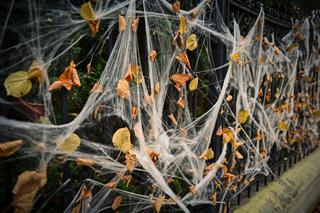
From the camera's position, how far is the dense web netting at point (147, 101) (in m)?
1.31

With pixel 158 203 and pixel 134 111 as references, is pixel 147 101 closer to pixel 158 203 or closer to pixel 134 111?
pixel 134 111

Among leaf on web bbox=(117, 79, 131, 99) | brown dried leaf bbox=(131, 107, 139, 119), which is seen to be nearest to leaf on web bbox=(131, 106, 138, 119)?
brown dried leaf bbox=(131, 107, 139, 119)

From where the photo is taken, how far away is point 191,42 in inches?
84.9

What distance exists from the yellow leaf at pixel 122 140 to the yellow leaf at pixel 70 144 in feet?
0.81

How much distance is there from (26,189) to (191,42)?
1387 millimetres

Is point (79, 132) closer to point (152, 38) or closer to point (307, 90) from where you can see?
point (152, 38)

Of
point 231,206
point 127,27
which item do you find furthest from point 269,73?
point 127,27

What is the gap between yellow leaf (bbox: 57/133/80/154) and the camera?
4.64 feet

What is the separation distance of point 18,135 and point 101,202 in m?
0.68

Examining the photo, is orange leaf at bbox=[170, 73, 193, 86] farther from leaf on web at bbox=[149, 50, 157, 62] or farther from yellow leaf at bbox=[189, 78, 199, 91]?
leaf on web at bbox=[149, 50, 157, 62]

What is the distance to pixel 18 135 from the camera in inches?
49.2

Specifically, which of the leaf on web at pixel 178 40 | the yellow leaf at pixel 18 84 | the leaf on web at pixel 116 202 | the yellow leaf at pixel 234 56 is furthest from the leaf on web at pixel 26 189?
the yellow leaf at pixel 234 56

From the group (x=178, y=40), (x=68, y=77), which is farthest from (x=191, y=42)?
(x=68, y=77)

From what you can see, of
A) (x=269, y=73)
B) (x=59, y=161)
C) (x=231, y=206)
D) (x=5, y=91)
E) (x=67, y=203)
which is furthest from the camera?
(x=269, y=73)
